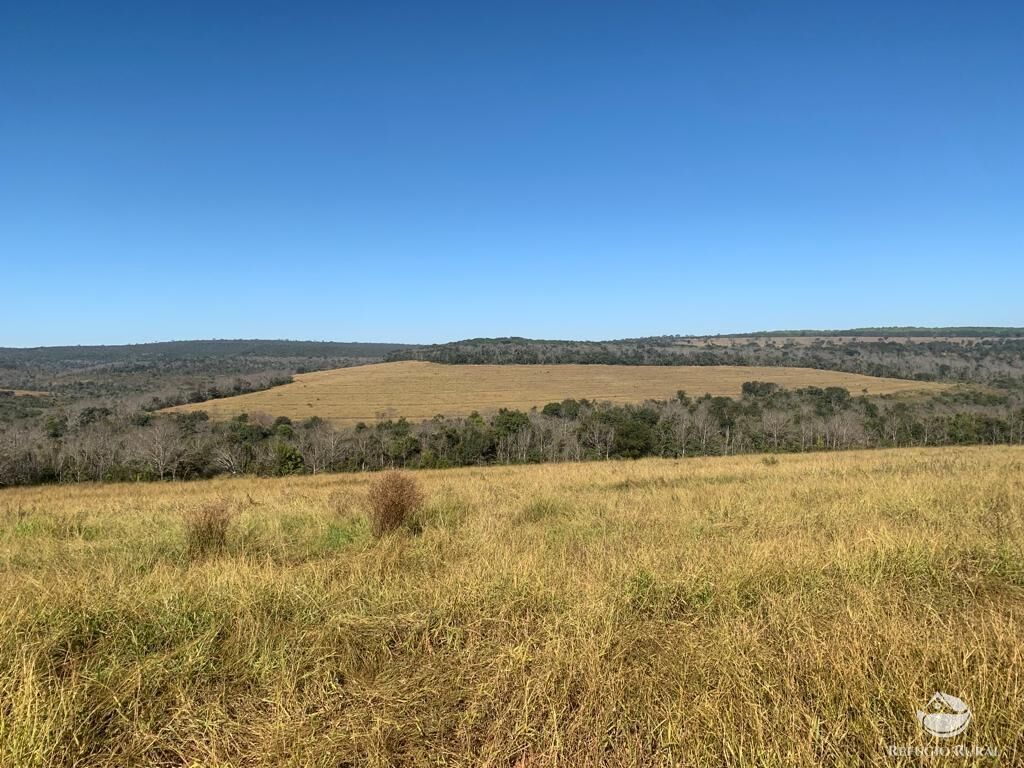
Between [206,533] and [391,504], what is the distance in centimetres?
260

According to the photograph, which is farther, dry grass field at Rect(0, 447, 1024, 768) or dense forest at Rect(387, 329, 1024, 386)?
dense forest at Rect(387, 329, 1024, 386)

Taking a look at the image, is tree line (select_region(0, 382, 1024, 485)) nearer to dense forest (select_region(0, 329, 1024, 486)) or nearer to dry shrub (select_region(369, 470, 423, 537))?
dense forest (select_region(0, 329, 1024, 486))

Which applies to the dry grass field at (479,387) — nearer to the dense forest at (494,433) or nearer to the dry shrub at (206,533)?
the dense forest at (494,433)

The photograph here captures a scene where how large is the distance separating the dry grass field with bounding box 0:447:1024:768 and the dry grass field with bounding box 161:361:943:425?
6303cm

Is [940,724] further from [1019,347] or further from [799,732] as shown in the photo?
[1019,347]

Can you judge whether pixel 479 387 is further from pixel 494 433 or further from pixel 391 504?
pixel 391 504

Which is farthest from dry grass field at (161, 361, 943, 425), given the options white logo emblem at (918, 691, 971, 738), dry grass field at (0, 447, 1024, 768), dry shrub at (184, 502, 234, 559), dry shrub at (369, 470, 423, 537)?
white logo emblem at (918, 691, 971, 738)

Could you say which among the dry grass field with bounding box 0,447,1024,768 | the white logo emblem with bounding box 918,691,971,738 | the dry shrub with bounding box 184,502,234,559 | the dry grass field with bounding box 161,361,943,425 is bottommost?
the dry grass field with bounding box 161,361,943,425

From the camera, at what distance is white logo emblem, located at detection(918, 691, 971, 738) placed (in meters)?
2.79

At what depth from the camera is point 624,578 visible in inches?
200

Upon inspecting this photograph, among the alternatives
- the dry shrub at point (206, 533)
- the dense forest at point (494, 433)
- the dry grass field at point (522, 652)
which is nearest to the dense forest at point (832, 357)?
the dense forest at point (494, 433)

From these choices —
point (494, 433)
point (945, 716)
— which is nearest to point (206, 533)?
point (945, 716)

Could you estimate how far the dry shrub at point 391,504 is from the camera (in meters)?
8.37

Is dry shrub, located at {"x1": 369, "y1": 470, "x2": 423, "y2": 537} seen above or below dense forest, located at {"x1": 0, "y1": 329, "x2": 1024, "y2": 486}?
above
